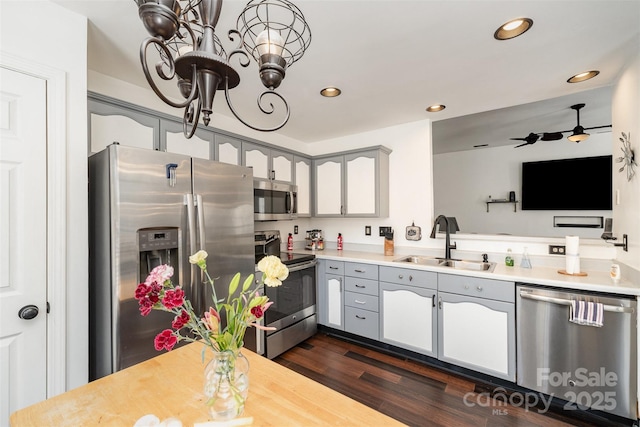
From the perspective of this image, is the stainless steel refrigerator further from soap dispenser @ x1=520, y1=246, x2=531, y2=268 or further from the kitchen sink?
soap dispenser @ x1=520, y1=246, x2=531, y2=268

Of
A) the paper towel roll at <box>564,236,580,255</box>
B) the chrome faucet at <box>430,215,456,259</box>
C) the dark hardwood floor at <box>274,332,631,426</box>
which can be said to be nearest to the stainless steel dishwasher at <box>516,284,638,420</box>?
the dark hardwood floor at <box>274,332,631,426</box>

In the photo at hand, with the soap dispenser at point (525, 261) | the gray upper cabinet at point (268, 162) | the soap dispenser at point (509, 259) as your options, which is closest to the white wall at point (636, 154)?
the soap dispenser at point (525, 261)

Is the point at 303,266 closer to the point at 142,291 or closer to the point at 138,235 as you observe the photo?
the point at 138,235

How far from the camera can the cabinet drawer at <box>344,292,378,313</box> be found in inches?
108

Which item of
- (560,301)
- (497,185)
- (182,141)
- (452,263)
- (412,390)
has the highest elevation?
(182,141)

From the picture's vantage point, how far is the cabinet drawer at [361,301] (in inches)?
108

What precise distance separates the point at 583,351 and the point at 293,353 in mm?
2209

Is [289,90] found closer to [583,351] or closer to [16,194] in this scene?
[16,194]

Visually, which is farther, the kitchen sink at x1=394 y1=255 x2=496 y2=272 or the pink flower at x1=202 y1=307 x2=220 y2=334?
the kitchen sink at x1=394 y1=255 x2=496 y2=272

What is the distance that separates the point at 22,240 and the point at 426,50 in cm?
243

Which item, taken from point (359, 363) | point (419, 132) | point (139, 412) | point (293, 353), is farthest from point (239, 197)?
point (419, 132)

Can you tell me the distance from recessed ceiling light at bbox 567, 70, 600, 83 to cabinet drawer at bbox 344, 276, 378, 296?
2257 millimetres

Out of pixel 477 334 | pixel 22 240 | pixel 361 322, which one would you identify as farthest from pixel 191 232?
pixel 477 334

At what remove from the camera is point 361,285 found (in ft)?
9.21
